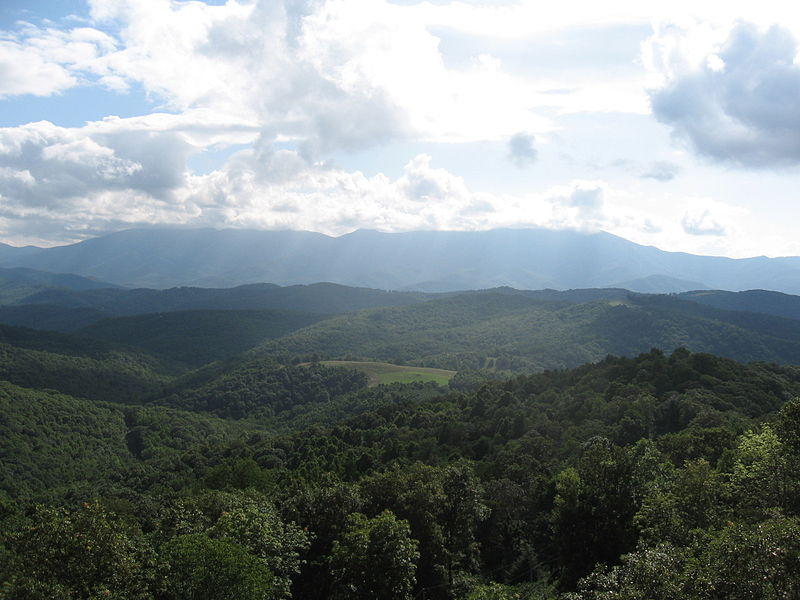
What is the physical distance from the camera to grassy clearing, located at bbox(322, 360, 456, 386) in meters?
172

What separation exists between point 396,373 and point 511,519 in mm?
144809

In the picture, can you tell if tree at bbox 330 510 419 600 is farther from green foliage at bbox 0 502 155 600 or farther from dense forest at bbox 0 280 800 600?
green foliage at bbox 0 502 155 600

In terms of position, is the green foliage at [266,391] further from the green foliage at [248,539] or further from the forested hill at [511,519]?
the green foliage at [248,539]

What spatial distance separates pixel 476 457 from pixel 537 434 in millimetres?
9044

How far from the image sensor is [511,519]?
40.6 metres

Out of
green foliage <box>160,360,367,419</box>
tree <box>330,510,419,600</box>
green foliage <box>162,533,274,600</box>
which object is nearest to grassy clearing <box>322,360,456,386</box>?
green foliage <box>160,360,367,419</box>

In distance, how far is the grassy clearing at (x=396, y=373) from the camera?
6791 inches

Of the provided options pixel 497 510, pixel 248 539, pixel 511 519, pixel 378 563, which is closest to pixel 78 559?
pixel 248 539

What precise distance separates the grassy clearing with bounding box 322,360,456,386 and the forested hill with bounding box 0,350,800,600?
96.6 meters

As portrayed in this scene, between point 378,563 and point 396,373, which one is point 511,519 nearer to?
point 378,563

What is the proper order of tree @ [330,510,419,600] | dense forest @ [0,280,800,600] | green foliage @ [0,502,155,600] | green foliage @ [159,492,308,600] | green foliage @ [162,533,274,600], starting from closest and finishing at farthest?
dense forest @ [0,280,800,600], green foliage @ [0,502,155,600], green foliage @ [162,533,274,600], green foliage @ [159,492,308,600], tree @ [330,510,419,600]

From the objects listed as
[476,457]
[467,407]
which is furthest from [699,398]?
[467,407]

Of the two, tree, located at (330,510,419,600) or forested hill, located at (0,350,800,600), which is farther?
tree, located at (330,510,419,600)

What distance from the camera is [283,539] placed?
26.2 m
